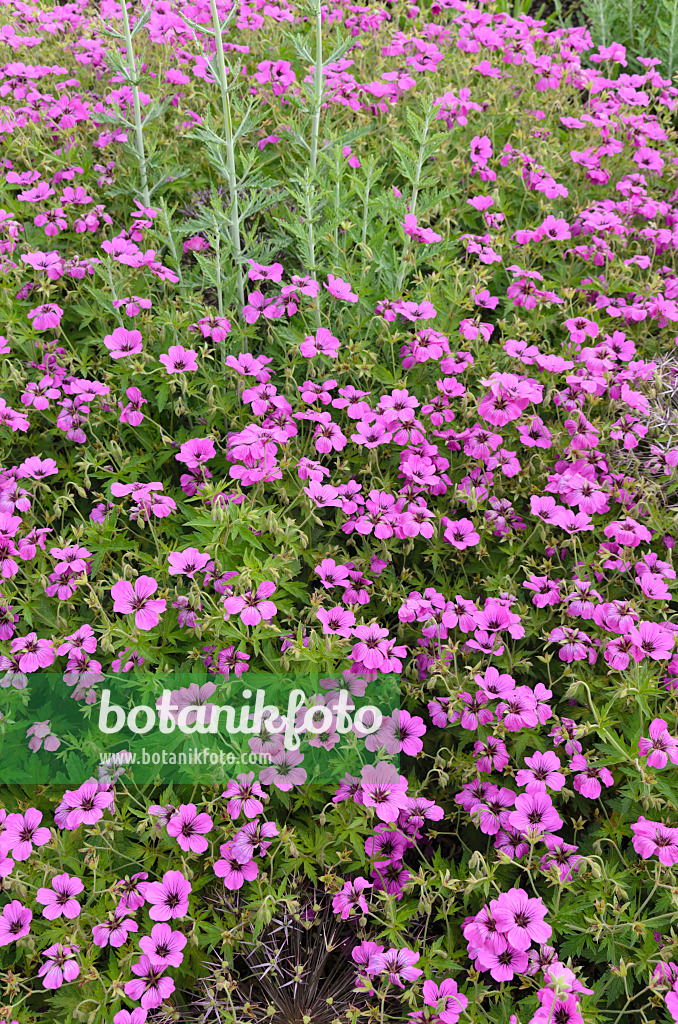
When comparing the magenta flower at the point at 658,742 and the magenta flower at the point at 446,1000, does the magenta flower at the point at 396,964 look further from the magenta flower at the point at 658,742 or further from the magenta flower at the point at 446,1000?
the magenta flower at the point at 658,742

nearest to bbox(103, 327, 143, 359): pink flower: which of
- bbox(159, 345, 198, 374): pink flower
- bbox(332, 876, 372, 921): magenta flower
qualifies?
bbox(159, 345, 198, 374): pink flower

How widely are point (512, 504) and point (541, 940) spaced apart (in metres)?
1.65

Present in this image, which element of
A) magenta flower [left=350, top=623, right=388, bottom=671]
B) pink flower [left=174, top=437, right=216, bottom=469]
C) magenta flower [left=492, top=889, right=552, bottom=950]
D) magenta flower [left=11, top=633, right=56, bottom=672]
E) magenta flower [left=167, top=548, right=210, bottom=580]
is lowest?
magenta flower [left=492, top=889, right=552, bottom=950]

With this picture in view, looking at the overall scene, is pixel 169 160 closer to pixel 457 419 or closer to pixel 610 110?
pixel 457 419

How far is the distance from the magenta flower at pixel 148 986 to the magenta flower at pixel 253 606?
3.28 ft

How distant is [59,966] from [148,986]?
0.25 metres

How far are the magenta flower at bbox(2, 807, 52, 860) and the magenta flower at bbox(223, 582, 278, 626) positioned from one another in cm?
84

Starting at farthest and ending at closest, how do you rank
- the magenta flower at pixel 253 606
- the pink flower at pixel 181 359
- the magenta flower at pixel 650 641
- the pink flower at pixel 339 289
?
the pink flower at pixel 339 289
the pink flower at pixel 181 359
the magenta flower at pixel 650 641
the magenta flower at pixel 253 606

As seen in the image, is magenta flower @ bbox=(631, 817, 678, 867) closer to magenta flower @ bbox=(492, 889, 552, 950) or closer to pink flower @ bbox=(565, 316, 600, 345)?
magenta flower @ bbox=(492, 889, 552, 950)

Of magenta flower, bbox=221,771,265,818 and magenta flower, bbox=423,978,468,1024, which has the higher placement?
magenta flower, bbox=221,771,265,818

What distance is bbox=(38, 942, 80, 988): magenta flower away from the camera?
2016 millimetres

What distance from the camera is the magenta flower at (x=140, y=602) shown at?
7.75ft

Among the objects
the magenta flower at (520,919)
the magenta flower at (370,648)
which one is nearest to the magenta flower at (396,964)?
the magenta flower at (520,919)

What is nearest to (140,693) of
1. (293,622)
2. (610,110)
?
(293,622)
